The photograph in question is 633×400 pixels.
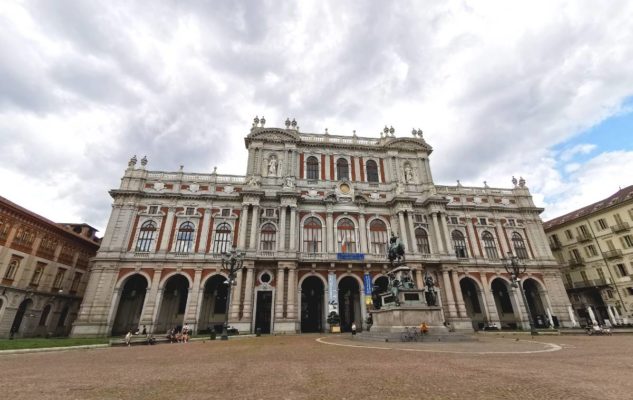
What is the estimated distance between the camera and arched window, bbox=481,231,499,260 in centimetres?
3331

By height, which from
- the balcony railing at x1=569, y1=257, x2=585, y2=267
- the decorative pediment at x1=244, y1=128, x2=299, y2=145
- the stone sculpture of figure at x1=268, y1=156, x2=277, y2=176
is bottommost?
the balcony railing at x1=569, y1=257, x2=585, y2=267

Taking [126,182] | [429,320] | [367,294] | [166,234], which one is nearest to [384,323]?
[429,320]

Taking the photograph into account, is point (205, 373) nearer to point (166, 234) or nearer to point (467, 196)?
point (166, 234)

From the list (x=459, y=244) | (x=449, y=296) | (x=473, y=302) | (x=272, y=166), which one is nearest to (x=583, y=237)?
(x=459, y=244)

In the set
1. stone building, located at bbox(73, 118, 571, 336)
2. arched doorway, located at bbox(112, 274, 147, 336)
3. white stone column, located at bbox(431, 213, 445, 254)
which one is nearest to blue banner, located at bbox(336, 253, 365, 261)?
stone building, located at bbox(73, 118, 571, 336)

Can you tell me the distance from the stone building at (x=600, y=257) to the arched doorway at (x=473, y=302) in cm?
1186

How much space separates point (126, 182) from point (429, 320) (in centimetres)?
3115

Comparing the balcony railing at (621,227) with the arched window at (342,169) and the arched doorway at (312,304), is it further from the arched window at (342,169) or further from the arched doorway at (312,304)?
the arched doorway at (312,304)

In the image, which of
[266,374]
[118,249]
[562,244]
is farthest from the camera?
[562,244]

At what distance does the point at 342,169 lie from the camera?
35.6 metres

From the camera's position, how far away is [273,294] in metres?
27.3

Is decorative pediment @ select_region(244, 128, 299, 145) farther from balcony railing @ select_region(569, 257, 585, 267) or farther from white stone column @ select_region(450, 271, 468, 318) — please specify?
balcony railing @ select_region(569, 257, 585, 267)

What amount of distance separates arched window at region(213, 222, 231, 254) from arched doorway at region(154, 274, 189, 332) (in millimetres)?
4253

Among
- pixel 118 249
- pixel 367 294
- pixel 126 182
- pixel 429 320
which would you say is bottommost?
pixel 429 320
